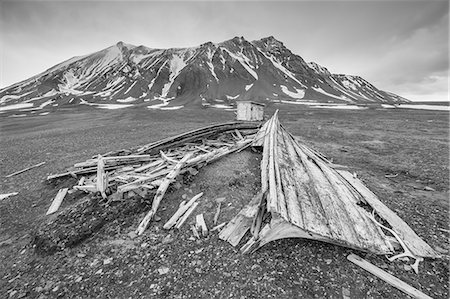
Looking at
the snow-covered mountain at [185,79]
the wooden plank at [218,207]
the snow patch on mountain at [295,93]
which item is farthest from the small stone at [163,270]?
the snow patch on mountain at [295,93]

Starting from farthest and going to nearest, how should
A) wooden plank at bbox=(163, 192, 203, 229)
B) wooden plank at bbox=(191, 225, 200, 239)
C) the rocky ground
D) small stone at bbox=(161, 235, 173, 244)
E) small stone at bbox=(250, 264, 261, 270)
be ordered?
wooden plank at bbox=(163, 192, 203, 229)
wooden plank at bbox=(191, 225, 200, 239)
small stone at bbox=(161, 235, 173, 244)
small stone at bbox=(250, 264, 261, 270)
the rocky ground

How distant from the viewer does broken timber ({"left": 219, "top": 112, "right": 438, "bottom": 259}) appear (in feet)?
14.6

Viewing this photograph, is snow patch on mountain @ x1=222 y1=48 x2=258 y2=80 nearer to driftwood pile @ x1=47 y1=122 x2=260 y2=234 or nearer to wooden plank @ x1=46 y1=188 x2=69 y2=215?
driftwood pile @ x1=47 y1=122 x2=260 y2=234

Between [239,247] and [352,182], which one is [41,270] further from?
[352,182]

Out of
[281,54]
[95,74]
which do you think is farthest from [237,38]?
[95,74]

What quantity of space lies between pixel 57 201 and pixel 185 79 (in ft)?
431

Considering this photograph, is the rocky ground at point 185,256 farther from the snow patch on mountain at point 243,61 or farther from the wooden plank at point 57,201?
the snow patch on mountain at point 243,61

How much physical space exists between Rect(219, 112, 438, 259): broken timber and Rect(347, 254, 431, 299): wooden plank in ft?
0.83

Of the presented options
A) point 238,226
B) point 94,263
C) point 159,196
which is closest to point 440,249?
point 238,226

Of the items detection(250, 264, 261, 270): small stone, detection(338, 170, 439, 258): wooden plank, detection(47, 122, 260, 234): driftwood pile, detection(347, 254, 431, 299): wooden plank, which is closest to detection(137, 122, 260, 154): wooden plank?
detection(47, 122, 260, 234): driftwood pile

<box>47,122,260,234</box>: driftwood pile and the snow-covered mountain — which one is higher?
the snow-covered mountain

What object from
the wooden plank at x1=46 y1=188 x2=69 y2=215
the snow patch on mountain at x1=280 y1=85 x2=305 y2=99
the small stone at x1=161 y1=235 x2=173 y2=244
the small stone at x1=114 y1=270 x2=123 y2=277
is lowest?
the small stone at x1=114 y1=270 x2=123 y2=277

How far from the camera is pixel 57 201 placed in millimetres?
6871

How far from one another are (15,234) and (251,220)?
19.4ft
